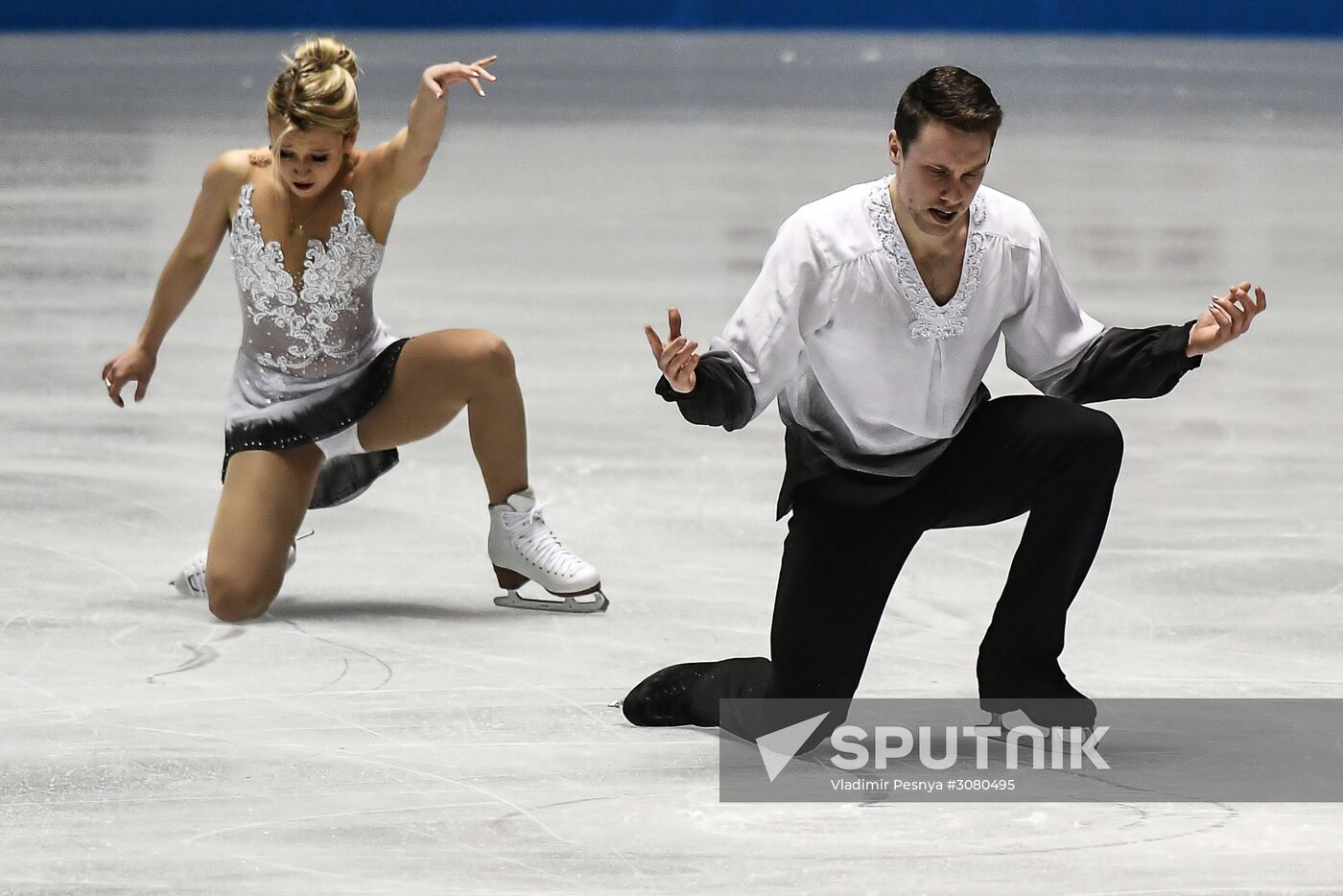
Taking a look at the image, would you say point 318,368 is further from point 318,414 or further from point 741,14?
point 741,14

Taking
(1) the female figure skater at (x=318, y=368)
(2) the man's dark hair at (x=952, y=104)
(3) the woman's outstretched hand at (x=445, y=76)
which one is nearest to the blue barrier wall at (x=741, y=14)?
(1) the female figure skater at (x=318, y=368)

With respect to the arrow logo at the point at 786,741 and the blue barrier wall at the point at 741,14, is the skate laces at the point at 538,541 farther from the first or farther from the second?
the blue barrier wall at the point at 741,14

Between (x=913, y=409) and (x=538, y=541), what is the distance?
3.09ft

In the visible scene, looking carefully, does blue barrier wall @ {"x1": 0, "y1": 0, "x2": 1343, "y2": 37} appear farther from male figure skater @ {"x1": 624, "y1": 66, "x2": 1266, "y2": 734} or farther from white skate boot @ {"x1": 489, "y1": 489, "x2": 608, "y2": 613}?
male figure skater @ {"x1": 624, "y1": 66, "x2": 1266, "y2": 734}

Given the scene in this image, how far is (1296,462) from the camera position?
14.5 ft

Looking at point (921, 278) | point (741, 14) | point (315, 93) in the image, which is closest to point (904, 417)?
point (921, 278)

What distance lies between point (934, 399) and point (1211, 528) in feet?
4.40

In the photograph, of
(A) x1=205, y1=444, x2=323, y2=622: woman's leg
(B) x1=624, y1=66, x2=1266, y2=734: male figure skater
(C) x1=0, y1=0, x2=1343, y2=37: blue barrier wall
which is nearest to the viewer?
(B) x1=624, y1=66, x2=1266, y2=734: male figure skater

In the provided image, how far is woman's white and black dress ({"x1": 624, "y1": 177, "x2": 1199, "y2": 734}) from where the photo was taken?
2740 mm

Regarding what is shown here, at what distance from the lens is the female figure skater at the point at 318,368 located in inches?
134

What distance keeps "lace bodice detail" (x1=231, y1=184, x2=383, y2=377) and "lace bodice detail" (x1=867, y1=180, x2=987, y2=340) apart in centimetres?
109

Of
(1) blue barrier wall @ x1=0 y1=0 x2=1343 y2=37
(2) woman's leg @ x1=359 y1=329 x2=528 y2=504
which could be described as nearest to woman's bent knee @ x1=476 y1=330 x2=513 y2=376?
(2) woman's leg @ x1=359 y1=329 x2=528 y2=504

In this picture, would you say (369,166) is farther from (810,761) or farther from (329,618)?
(810,761)

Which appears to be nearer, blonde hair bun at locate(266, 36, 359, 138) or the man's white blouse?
the man's white blouse
